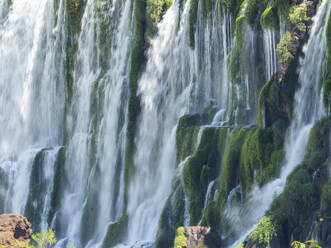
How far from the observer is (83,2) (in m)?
36.8

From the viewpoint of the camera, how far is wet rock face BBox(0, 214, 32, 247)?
21906 mm

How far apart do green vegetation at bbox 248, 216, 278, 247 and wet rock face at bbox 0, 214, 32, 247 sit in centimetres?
678

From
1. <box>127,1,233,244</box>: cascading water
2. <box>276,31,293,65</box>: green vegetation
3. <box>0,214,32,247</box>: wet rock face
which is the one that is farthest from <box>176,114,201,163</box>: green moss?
Answer: <box>0,214,32,247</box>: wet rock face

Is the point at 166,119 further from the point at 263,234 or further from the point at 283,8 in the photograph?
the point at 263,234

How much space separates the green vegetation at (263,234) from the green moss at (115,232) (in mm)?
9900

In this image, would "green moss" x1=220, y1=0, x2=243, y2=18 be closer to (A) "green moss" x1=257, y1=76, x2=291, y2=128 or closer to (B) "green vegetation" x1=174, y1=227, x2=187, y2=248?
(A) "green moss" x1=257, y1=76, x2=291, y2=128

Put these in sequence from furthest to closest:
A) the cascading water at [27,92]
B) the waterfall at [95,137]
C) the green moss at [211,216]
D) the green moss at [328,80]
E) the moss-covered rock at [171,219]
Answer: the cascading water at [27,92] < the waterfall at [95,137] < the moss-covered rock at [171,219] < the green moss at [211,216] < the green moss at [328,80]

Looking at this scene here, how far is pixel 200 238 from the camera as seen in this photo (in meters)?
20.0

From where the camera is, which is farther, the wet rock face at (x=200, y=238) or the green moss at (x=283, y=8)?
the green moss at (x=283, y=8)

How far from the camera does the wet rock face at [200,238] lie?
1984 cm

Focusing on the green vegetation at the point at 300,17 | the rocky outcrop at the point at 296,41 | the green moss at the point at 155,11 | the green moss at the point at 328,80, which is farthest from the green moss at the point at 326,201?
the green moss at the point at 155,11

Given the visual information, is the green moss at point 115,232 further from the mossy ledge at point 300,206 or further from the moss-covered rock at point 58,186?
the mossy ledge at point 300,206

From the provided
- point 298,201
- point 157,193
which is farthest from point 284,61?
point 157,193

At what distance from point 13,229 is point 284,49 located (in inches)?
358
